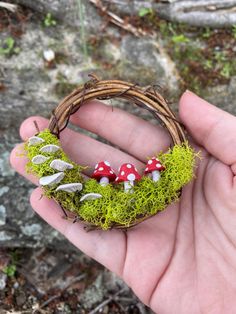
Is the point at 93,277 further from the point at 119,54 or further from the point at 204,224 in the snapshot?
the point at 119,54

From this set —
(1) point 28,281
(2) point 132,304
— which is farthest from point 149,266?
(1) point 28,281

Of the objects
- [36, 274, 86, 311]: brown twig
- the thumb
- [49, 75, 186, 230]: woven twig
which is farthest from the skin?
[36, 274, 86, 311]: brown twig

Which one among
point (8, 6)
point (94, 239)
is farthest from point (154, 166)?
point (8, 6)

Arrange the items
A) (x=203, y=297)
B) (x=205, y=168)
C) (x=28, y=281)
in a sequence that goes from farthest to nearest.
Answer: (x=28, y=281) < (x=205, y=168) < (x=203, y=297)

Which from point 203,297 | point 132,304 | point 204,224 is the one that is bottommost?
point 132,304

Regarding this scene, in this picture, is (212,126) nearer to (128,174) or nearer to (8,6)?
(128,174)

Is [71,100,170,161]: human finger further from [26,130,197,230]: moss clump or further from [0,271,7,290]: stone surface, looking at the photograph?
[0,271,7,290]: stone surface
